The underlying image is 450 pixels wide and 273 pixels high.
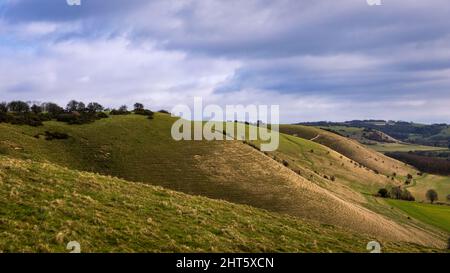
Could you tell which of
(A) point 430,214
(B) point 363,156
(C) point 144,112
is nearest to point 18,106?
(C) point 144,112

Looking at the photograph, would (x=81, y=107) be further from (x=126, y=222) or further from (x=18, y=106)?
(x=126, y=222)

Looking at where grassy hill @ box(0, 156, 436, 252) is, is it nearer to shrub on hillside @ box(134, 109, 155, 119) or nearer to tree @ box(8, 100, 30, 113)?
shrub on hillside @ box(134, 109, 155, 119)

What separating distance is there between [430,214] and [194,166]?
4611 centimetres

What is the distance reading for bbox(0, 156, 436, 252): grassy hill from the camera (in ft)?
61.9

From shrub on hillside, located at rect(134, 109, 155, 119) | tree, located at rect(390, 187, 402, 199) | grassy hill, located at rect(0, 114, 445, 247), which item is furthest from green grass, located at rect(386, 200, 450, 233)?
shrub on hillside, located at rect(134, 109, 155, 119)

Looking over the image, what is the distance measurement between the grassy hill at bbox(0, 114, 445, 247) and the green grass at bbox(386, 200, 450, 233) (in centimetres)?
617

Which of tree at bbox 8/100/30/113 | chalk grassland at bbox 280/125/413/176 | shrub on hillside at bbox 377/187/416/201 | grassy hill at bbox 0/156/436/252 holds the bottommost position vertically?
shrub on hillside at bbox 377/187/416/201

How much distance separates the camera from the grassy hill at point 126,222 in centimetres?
1885

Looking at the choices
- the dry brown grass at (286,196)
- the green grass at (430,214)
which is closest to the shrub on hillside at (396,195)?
the green grass at (430,214)

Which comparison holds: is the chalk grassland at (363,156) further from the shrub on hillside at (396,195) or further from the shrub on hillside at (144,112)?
the shrub on hillside at (144,112)

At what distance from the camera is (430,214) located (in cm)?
7981

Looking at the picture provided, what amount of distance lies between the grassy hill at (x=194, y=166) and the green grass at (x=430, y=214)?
20.3ft
